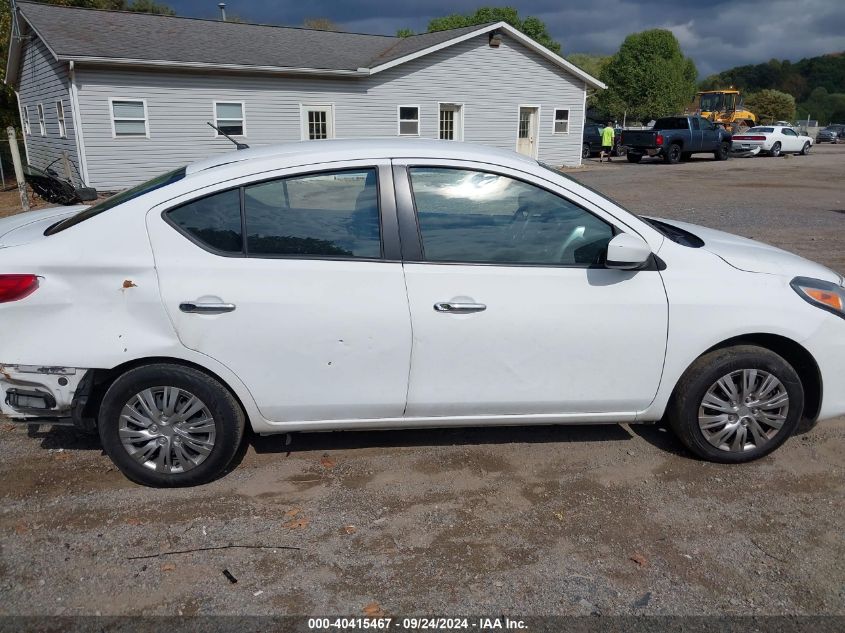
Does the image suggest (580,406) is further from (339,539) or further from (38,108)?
(38,108)

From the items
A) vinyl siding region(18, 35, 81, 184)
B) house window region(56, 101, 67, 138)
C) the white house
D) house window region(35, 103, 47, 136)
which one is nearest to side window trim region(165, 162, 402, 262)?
the white house

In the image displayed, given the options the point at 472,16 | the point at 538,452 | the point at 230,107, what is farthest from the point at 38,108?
the point at 472,16

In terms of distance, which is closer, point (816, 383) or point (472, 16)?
point (816, 383)

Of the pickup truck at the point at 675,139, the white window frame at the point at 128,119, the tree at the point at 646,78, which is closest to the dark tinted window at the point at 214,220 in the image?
the white window frame at the point at 128,119

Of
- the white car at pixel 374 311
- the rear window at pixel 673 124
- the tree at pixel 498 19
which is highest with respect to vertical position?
the tree at pixel 498 19

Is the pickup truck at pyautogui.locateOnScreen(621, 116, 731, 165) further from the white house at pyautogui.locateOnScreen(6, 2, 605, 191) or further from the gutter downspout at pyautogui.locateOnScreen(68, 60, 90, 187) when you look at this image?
the gutter downspout at pyautogui.locateOnScreen(68, 60, 90, 187)

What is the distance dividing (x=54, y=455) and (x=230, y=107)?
723 inches

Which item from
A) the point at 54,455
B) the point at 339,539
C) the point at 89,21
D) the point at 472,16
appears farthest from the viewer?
the point at 472,16

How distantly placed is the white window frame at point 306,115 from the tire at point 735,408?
19.2 metres

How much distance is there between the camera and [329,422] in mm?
3580

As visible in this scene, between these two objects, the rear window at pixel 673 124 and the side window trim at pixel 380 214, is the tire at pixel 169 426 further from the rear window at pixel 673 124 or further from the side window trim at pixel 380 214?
the rear window at pixel 673 124

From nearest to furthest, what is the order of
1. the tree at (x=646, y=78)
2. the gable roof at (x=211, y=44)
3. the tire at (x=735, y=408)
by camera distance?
the tire at (x=735, y=408) → the gable roof at (x=211, y=44) → the tree at (x=646, y=78)

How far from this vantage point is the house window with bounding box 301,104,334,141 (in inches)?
853

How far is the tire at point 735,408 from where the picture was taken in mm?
3643
